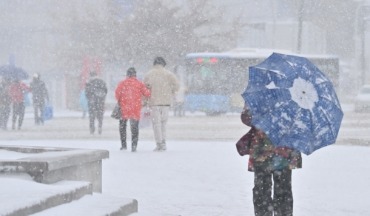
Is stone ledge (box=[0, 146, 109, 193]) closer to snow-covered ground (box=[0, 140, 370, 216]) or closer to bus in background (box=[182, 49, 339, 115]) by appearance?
snow-covered ground (box=[0, 140, 370, 216])

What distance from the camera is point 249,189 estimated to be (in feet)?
38.6

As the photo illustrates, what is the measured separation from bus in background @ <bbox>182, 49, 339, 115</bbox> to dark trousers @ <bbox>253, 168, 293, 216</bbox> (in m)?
33.7

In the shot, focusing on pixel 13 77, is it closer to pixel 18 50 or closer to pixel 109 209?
pixel 109 209

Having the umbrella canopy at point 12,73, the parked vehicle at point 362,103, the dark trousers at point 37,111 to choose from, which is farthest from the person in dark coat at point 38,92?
the parked vehicle at point 362,103

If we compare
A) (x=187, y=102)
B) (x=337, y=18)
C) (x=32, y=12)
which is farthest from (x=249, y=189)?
(x=337, y=18)

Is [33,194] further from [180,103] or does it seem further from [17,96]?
[180,103]

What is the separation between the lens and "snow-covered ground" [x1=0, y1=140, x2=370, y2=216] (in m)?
10.1

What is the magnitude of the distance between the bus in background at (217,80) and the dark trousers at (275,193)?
33693 mm

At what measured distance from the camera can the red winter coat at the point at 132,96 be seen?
17.5m

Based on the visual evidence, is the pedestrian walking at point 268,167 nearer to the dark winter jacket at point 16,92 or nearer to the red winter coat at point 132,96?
the red winter coat at point 132,96

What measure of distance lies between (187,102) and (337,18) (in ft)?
138

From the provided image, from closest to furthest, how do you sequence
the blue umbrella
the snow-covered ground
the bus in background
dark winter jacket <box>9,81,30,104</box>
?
the blue umbrella → the snow-covered ground → dark winter jacket <box>9,81,30,104</box> → the bus in background

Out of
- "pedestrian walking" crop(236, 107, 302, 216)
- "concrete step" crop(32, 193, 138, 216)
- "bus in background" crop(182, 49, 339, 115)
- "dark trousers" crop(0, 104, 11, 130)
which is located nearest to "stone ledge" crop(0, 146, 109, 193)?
"concrete step" crop(32, 193, 138, 216)

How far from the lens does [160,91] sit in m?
17.5
